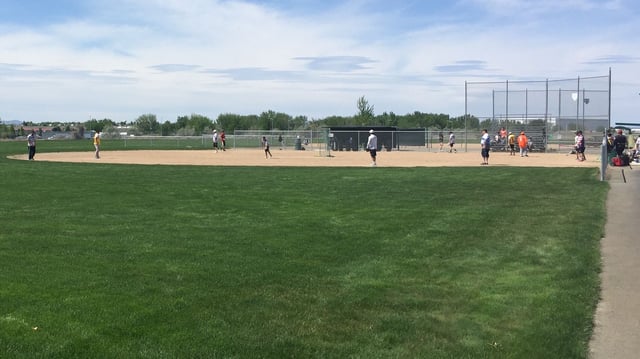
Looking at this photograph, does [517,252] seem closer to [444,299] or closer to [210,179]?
[444,299]

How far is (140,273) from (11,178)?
14871 mm

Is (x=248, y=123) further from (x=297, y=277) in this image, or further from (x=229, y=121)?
(x=297, y=277)

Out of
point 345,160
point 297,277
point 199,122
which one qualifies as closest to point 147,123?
point 199,122

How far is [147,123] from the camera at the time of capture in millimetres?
146750

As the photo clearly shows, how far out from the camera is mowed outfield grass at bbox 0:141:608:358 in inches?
195

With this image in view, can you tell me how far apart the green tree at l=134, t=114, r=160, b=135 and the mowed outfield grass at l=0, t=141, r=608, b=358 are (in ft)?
425

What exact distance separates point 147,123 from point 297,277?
478 ft

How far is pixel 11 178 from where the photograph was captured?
1964 cm

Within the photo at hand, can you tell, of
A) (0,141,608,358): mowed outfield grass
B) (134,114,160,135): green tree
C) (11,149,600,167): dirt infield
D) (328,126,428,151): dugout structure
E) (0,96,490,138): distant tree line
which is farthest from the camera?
(134,114,160,135): green tree

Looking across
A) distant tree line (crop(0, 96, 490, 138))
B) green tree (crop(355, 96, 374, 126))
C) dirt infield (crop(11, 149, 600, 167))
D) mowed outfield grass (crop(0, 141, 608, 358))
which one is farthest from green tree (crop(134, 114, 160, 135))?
mowed outfield grass (crop(0, 141, 608, 358))

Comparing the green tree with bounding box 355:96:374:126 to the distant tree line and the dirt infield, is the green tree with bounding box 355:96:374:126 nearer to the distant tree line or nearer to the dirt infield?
the distant tree line

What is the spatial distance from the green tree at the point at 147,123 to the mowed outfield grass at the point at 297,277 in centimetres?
12954

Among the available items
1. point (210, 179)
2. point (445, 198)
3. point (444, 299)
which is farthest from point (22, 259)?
point (210, 179)

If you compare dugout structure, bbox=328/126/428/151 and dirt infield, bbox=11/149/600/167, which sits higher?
dugout structure, bbox=328/126/428/151
